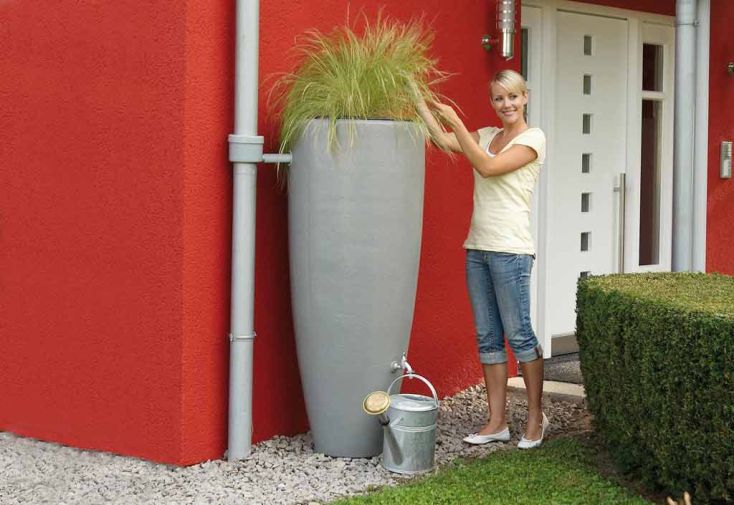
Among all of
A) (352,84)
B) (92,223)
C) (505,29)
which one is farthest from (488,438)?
(505,29)

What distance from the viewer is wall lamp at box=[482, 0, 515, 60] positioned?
5809 millimetres

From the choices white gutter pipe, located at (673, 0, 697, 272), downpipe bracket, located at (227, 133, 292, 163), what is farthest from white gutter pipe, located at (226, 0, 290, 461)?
white gutter pipe, located at (673, 0, 697, 272)

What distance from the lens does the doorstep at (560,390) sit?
5.77 m

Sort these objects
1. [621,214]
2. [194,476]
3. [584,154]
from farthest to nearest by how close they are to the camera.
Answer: [621,214], [584,154], [194,476]

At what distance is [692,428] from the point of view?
13.0 feet

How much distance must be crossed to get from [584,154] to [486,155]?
2409 mm

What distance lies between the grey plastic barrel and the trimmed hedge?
2.66 ft

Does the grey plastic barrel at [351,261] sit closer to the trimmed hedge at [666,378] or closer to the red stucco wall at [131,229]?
the red stucco wall at [131,229]

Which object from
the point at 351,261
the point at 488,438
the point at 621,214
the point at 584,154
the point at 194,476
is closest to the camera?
the point at 194,476

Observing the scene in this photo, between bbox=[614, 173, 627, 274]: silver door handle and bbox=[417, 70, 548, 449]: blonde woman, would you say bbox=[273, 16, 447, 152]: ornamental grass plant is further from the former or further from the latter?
bbox=[614, 173, 627, 274]: silver door handle

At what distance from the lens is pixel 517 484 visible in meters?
4.40

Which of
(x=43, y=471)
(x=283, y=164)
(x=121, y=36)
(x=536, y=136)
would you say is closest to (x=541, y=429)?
(x=536, y=136)

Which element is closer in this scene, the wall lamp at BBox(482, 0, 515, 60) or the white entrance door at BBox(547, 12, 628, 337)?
the wall lamp at BBox(482, 0, 515, 60)

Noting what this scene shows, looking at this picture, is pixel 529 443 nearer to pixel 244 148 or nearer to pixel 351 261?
pixel 351 261
